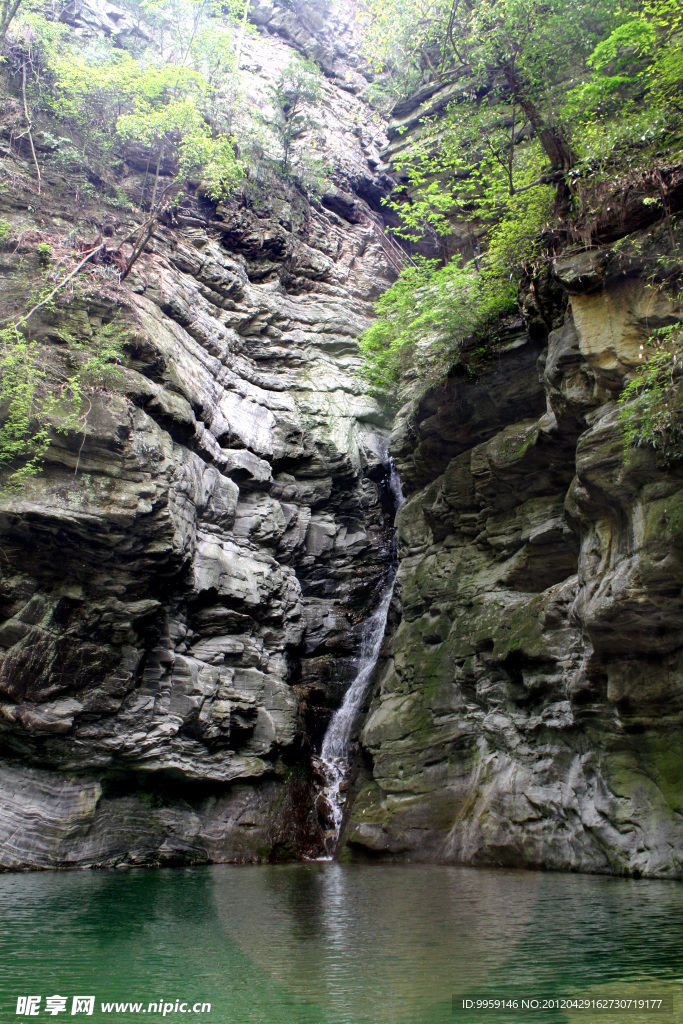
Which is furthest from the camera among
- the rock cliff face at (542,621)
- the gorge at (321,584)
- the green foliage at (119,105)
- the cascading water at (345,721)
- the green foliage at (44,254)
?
the green foliage at (119,105)

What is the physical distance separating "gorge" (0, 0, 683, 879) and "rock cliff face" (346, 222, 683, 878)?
56 mm

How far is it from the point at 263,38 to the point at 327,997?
3906cm

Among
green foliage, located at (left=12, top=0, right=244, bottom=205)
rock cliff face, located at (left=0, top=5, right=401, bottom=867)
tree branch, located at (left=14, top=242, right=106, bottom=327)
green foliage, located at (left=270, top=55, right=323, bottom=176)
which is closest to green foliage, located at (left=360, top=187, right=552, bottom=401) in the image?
rock cliff face, located at (left=0, top=5, right=401, bottom=867)

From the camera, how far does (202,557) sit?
1714cm

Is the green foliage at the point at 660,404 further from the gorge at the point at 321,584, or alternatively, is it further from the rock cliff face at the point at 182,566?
the rock cliff face at the point at 182,566

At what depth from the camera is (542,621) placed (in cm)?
1290

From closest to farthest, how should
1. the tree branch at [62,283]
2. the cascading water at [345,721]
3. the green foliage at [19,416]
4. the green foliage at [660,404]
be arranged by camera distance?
the green foliage at [660,404] → the green foliage at [19,416] → the tree branch at [62,283] → the cascading water at [345,721]

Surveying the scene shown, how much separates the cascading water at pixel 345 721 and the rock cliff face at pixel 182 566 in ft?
1.27

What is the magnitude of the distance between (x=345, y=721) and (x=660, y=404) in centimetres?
1233

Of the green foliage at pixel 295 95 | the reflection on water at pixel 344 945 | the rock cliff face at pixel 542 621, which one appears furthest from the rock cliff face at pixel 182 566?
the green foliage at pixel 295 95

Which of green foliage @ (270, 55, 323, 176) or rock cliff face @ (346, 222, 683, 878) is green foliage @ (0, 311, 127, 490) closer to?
rock cliff face @ (346, 222, 683, 878)

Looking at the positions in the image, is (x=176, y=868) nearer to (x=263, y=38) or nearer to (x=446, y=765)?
(x=446, y=765)

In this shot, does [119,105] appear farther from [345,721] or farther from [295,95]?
[345,721]

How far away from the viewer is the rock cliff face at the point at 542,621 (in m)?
10.4
